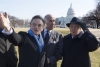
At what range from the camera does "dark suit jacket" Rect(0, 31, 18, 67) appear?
136 inches

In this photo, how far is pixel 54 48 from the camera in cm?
429

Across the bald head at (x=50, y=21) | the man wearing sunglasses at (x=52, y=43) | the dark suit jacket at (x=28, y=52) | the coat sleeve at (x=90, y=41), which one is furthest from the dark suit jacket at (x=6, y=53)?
the coat sleeve at (x=90, y=41)

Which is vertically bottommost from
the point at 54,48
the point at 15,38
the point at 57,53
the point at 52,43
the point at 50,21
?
the point at 57,53

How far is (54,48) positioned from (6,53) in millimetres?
1215

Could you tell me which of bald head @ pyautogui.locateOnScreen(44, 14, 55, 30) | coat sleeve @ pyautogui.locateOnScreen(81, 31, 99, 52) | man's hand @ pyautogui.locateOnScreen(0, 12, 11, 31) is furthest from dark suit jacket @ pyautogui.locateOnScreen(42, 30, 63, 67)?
man's hand @ pyautogui.locateOnScreen(0, 12, 11, 31)

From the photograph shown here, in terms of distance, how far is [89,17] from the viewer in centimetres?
6912

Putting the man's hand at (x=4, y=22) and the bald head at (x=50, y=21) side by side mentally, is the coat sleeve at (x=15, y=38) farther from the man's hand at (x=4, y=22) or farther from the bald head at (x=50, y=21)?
the bald head at (x=50, y=21)

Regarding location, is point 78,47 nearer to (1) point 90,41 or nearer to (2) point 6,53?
(1) point 90,41

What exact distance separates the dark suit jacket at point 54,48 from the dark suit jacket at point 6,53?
2.87 ft

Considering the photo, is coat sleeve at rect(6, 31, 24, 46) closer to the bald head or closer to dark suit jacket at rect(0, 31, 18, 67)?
dark suit jacket at rect(0, 31, 18, 67)

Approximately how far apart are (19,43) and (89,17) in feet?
223

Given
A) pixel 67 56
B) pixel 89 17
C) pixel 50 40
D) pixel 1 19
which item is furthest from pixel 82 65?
pixel 89 17

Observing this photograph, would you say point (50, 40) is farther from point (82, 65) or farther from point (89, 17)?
point (89, 17)

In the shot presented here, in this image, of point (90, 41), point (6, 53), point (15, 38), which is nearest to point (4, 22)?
point (15, 38)
